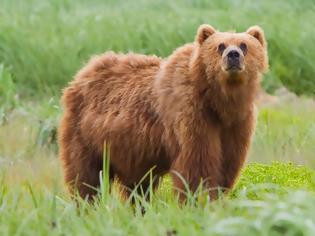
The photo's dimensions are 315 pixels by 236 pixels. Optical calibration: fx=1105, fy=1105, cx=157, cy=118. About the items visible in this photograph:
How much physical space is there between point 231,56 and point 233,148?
2.24 ft

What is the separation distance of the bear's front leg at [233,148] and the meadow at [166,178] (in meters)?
0.19

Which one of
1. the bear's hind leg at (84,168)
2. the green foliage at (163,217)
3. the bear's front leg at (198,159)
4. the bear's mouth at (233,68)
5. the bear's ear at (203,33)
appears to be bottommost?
the bear's hind leg at (84,168)

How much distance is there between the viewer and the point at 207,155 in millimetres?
7156

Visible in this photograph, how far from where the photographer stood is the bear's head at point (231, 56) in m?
7.05

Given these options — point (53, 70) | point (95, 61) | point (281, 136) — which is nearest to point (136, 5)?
point (53, 70)

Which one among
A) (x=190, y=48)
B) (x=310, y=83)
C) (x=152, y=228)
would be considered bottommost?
(x=310, y=83)

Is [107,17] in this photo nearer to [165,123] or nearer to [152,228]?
[165,123]

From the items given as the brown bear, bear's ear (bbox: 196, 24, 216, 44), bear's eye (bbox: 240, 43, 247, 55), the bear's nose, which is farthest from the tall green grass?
the bear's nose

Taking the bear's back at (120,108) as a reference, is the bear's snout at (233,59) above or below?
above

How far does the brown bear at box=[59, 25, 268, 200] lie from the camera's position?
718 centimetres

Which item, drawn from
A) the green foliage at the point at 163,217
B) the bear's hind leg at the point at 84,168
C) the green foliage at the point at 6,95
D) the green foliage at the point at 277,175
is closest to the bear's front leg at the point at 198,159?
the green foliage at the point at 277,175

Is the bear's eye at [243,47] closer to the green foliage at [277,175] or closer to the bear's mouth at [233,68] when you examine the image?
the bear's mouth at [233,68]

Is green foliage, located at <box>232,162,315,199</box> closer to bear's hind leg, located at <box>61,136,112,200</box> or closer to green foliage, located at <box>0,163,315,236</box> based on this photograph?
bear's hind leg, located at <box>61,136,112,200</box>

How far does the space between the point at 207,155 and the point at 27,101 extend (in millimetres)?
6347
